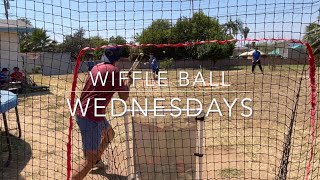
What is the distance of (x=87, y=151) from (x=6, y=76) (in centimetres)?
799

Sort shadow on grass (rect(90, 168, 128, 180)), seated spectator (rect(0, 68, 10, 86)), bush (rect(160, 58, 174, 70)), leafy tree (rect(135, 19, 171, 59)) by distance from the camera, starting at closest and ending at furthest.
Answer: shadow on grass (rect(90, 168, 128, 180))
leafy tree (rect(135, 19, 171, 59))
seated spectator (rect(0, 68, 10, 86))
bush (rect(160, 58, 174, 70))

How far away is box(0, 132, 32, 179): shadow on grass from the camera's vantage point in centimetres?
412

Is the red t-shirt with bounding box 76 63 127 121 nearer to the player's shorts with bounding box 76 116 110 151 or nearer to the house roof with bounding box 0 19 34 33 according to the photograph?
the player's shorts with bounding box 76 116 110 151

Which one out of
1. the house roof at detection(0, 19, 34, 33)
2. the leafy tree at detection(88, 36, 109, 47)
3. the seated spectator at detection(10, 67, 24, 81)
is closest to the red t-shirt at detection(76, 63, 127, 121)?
the leafy tree at detection(88, 36, 109, 47)

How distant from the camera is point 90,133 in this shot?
3.31 metres

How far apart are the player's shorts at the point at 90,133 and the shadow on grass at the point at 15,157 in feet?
3.98

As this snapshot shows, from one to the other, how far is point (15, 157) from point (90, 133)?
1891 mm

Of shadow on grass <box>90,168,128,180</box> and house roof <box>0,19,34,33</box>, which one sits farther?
house roof <box>0,19,34,33</box>

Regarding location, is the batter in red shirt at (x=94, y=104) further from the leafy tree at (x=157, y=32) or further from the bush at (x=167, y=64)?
the bush at (x=167, y=64)

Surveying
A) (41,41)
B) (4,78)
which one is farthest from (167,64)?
(4,78)

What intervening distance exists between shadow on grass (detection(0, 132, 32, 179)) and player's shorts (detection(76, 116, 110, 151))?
121 cm

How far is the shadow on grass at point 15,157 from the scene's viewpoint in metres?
4.12

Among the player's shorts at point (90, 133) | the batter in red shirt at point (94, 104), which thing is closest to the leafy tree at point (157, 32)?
the batter in red shirt at point (94, 104)

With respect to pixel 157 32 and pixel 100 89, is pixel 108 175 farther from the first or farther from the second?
pixel 157 32
